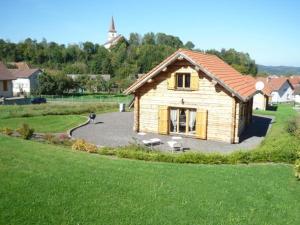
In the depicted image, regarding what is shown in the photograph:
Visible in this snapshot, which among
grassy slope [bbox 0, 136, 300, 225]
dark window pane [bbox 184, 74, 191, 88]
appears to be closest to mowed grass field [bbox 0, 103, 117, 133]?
dark window pane [bbox 184, 74, 191, 88]

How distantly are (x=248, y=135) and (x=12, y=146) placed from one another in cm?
1570

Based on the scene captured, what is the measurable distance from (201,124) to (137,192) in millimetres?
11984

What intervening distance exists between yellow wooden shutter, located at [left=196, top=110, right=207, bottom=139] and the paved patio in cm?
43

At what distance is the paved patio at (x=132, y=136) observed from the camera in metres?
20.4

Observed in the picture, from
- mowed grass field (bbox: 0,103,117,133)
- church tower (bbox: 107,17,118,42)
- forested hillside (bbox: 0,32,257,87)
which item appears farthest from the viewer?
church tower (bbox: 107,17,118,42)

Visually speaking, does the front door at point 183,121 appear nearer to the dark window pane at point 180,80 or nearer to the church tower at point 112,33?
the dark window pane at point 180,80

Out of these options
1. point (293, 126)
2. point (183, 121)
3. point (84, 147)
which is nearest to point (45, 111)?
point (183, 121)

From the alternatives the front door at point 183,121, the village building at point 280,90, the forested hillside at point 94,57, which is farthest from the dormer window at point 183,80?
the forested hillside at point 94,57

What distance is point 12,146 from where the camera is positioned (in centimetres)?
1620

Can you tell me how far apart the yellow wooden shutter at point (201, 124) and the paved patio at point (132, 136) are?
1.42 feet

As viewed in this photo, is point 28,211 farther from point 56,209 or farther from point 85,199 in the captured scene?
point 85,199

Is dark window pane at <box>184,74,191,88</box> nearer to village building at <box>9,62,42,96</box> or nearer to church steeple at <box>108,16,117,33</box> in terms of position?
village building at <box>9,62,42,96</box>

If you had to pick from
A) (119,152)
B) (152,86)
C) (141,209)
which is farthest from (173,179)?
(152,86)

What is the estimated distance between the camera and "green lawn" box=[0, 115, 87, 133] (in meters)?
25.8
